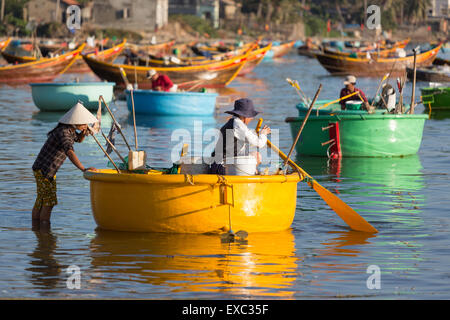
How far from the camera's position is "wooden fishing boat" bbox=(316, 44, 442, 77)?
5347cm

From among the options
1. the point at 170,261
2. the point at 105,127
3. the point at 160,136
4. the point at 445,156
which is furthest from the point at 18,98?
the point at 170,261

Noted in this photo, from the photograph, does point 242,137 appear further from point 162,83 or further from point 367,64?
point 367,64

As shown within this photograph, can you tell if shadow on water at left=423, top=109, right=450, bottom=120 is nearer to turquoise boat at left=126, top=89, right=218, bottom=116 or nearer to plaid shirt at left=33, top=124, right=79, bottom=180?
turquoise boat at left=126, top=89, right=218, bottom=116

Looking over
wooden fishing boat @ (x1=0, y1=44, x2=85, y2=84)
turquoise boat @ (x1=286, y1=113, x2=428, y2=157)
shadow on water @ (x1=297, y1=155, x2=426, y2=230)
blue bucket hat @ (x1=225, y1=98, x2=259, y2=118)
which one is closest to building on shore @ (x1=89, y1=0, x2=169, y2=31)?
wooden fishing boat @ (x1=0, y1=44, x2=85, y2=84)

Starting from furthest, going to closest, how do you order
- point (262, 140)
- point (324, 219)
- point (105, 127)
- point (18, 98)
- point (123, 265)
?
point (18, 98) < point (105, 127) < point (324, 219) < point (262, 140) < point (123, 265)

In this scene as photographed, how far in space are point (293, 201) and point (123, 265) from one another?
2420mm

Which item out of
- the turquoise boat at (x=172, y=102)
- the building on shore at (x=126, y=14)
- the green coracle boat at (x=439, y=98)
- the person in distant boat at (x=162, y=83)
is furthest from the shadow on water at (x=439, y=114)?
the building on shore at (x=126, y=14)

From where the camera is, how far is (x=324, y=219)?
11656mm

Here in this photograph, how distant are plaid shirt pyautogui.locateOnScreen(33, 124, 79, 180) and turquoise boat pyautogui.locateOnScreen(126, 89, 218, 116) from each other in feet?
50.4

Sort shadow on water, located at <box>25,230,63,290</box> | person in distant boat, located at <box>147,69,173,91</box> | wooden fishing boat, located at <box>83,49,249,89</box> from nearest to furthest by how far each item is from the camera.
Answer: shadow on water, located at <box>25,230,63,290</box> < person in distant boat, located at <box>147,69,173,91</box> < wooden fishing boat, located at <box>83,49,249,89</box>

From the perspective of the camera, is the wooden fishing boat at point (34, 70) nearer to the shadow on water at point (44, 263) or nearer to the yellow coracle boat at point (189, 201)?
the shadow on water at point (44, 263)

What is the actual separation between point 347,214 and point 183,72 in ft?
85.1

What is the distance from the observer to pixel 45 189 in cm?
1056
